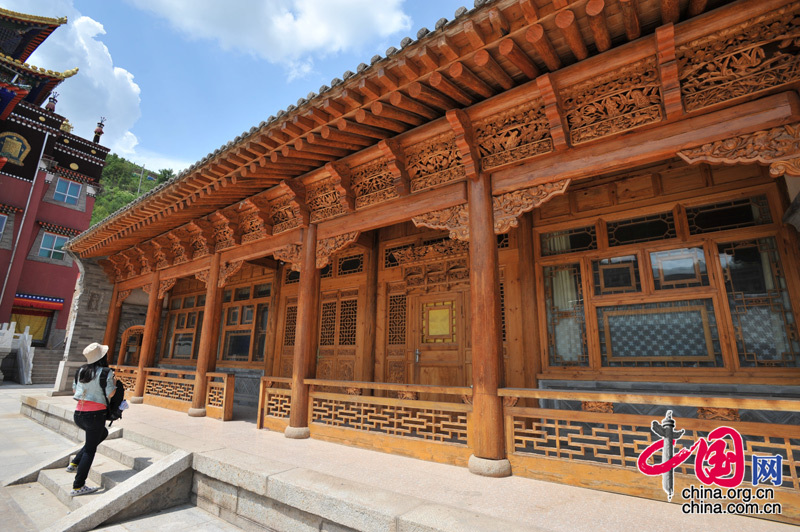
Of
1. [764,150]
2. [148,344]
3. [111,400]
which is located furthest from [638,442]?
[148,344]

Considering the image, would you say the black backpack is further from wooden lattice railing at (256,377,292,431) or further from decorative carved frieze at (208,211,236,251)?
decorative carved frieze at (208,211,236,251)

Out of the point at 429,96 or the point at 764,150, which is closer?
the point at 764,150

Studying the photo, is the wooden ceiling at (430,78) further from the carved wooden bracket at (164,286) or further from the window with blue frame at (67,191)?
the window with blue frame at (67,191)

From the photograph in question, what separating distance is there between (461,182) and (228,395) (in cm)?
482

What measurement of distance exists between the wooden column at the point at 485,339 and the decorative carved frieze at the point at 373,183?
1133 mm

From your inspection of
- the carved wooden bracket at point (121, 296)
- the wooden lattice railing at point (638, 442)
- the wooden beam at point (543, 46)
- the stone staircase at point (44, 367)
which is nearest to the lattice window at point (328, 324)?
the wooden lattice railing at point (638, 442)

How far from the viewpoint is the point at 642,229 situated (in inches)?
187

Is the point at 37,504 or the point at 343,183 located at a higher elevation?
the point at 343,183

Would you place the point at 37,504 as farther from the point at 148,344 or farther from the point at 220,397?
the point at 148,344

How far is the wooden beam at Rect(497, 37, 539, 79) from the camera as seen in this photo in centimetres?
312

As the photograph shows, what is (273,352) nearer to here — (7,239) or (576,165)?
(576,165)

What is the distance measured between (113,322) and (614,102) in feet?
38.1

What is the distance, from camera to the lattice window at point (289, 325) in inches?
321

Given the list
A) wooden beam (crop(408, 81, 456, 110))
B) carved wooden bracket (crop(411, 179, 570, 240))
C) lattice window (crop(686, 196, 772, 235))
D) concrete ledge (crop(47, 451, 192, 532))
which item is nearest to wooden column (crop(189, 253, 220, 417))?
concrete ledge (crop(47, 451, 192, 532))
